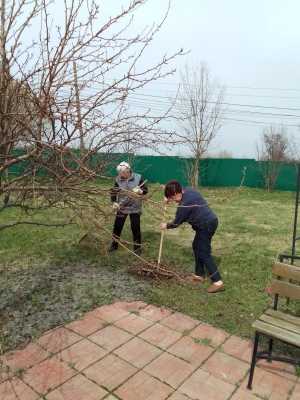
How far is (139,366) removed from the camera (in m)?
3.12

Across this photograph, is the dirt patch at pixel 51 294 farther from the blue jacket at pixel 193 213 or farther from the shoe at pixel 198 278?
the blue jacket at pixel 193 213

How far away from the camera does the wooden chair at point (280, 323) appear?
9.05 ft

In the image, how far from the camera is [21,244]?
668 cm

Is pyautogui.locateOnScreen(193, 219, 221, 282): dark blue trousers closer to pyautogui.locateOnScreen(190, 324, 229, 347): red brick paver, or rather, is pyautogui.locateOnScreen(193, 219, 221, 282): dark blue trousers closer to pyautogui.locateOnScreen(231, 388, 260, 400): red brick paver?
pyautogui.locateOnScreen(190, 324, 229, 347): red brick paver

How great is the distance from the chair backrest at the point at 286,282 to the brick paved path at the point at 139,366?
2.06ft

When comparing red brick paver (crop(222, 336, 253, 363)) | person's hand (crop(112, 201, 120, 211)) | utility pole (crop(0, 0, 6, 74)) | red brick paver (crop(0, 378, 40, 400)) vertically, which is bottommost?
red brick paver (crop(0, 378, 40, 400))

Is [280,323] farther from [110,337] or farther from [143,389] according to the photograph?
[110,337]

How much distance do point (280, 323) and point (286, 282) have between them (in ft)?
1.20

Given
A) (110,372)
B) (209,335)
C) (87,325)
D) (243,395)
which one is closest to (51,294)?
(87,325)

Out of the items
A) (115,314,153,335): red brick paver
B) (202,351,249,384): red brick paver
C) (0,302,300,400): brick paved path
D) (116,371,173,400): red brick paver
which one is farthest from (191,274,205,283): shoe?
(116,371,173,400): red brick paver

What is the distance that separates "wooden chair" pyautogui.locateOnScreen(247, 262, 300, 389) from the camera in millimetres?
2758

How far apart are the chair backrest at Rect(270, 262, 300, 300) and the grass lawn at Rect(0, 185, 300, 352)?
72 centimetres

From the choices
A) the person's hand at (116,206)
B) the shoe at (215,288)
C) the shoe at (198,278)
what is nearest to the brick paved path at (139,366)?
the shoe at (215,288)

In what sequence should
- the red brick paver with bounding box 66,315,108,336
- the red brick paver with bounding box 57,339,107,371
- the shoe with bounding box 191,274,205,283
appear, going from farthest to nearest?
the shoe with bounding box 191,274,205,283 < the red brick paver with bounding box 66,315,108,336 < the red brick paver with bounding box 57,339,107,371
